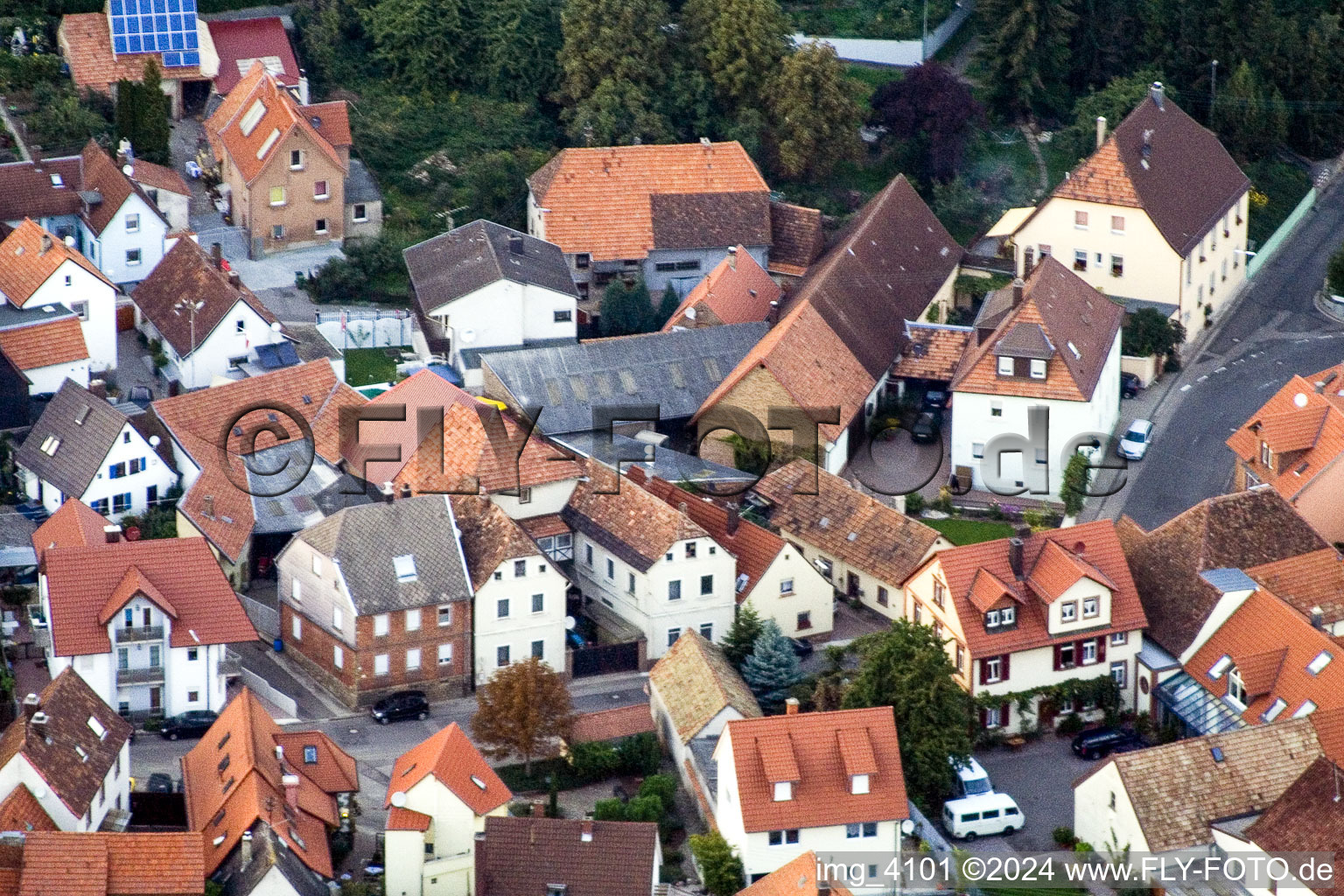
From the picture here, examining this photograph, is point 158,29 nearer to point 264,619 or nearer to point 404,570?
point 264,619

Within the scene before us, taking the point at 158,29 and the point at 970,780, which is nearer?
the point at 970,780

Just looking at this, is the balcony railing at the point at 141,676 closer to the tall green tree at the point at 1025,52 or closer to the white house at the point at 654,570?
the white house at the point at 654,570

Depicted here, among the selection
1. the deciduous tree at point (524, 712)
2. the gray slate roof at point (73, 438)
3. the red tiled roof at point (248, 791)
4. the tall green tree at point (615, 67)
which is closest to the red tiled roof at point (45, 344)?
the gray slate roof at point (73, 438)

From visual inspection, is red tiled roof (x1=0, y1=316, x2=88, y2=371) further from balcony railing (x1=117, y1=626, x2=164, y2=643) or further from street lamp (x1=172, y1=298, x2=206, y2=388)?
balcony railing (x1=117, y1=626, x2=164, y2=643)

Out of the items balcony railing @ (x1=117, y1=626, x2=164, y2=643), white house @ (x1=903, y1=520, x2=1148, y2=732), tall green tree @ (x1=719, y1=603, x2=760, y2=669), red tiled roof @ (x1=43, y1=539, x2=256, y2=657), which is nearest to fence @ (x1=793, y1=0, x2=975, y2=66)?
white house @ (x1=903, y1=520, x2=1148, y2=732)

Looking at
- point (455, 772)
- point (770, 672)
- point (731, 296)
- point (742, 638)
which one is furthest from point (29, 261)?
point (770, 672)

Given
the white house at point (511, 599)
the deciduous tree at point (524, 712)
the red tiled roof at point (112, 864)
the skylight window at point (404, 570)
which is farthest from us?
the white house at point (511, 599)
